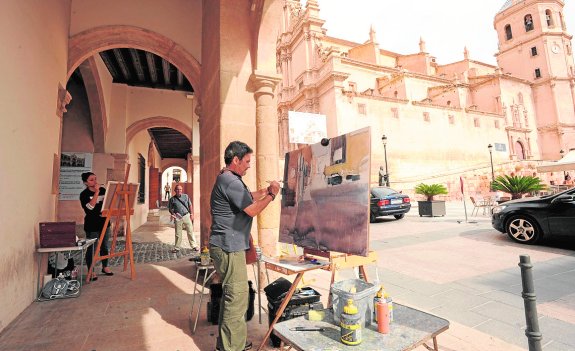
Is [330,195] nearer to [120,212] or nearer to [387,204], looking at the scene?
[120,212]

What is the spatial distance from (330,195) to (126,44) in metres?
6.14

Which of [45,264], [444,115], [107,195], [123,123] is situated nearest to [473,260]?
[107,195]

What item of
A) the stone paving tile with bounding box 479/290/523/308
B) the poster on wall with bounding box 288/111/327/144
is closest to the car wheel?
the stone paving tile with bounding box 479/290/523/308

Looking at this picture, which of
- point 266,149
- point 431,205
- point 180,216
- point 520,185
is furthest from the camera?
point 431,205

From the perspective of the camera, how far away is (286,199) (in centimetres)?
300

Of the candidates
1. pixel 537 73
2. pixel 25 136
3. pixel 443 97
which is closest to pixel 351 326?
pixel 25 136

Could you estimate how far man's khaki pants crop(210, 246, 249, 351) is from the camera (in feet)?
7.52

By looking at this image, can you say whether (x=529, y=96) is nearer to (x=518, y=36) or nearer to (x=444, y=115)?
(x=518, y=36)

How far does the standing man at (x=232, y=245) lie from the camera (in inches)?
90.4

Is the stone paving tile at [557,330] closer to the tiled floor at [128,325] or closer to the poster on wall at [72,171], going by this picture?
the tiled floor at [128,325]

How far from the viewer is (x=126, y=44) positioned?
6168mm

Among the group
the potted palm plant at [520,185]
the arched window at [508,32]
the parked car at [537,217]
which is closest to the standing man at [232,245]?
the parked car at [537,217]

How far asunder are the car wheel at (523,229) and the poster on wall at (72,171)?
39.1 ft

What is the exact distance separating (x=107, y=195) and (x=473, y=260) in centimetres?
680
